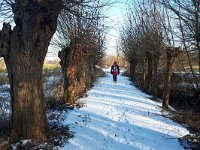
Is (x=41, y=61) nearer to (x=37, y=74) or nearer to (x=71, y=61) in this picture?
(x=37, y=74)

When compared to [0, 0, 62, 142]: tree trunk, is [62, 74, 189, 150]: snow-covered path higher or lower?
lower

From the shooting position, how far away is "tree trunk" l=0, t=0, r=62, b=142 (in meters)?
9.15

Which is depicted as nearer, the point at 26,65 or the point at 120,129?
the point at 26,65

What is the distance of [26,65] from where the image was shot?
363 inches

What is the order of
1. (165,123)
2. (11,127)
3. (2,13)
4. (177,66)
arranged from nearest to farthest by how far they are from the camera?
(11,127) < (2,13) < (165,123) < (177,66)

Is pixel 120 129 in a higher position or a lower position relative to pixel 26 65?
lower

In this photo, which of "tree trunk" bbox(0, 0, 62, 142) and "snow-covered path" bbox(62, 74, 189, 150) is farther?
"snow-covered path" bbox(62, 74, 189, 150)

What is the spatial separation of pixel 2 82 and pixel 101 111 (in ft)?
79.0

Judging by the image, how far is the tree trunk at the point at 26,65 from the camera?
9148 mm

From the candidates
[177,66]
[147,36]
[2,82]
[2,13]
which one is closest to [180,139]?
[2,13]

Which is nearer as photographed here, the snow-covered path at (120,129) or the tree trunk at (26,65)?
the tree trunk at (26,65)

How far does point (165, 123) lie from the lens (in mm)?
12641

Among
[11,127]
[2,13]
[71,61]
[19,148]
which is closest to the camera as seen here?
[19,148]

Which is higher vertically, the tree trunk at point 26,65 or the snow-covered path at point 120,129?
the tree trunk at point 26,65
